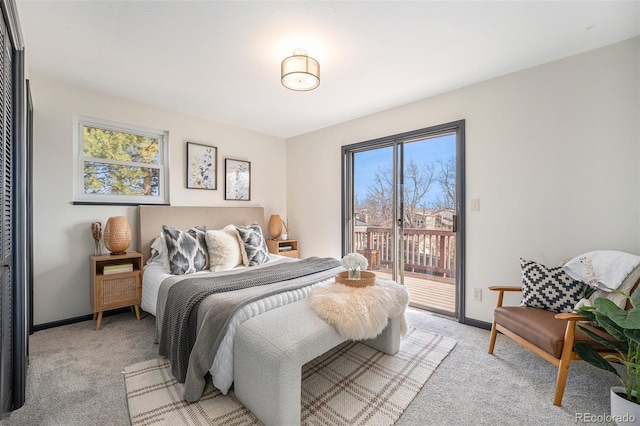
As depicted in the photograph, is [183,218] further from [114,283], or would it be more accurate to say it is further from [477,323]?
[477,323]

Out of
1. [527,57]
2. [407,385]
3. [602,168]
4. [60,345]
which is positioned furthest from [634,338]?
[60,345]

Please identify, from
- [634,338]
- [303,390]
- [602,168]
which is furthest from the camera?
[602,168]

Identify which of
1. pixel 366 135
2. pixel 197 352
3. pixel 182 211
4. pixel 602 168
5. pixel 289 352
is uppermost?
pixel 366 135

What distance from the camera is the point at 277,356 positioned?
53.8 inches

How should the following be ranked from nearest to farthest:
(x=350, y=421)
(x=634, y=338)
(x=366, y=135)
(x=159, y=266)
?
(x=634, y=338)
(x=350, y=421)
(x=159, y=266)
(x=366, y=135)

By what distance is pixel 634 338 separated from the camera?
4.29ft

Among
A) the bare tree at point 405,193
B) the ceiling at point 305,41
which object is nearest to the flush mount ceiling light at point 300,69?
the ceiling at point 305,41

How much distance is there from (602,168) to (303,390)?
2800 millimetres

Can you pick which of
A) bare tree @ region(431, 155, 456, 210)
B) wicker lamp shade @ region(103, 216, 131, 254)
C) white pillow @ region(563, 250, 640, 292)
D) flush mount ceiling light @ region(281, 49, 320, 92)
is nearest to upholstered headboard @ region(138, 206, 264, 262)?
wicker lamp shade @ region(103, 216, 131, 254)

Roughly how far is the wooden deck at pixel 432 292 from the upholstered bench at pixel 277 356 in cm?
200

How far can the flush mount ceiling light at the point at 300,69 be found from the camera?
2.07 m

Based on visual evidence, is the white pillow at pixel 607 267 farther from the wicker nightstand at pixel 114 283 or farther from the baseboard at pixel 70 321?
the baseboard at pixel 70 321

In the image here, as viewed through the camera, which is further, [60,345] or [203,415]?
[60,345]

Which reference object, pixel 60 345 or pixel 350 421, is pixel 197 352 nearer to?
pixel 350 421
